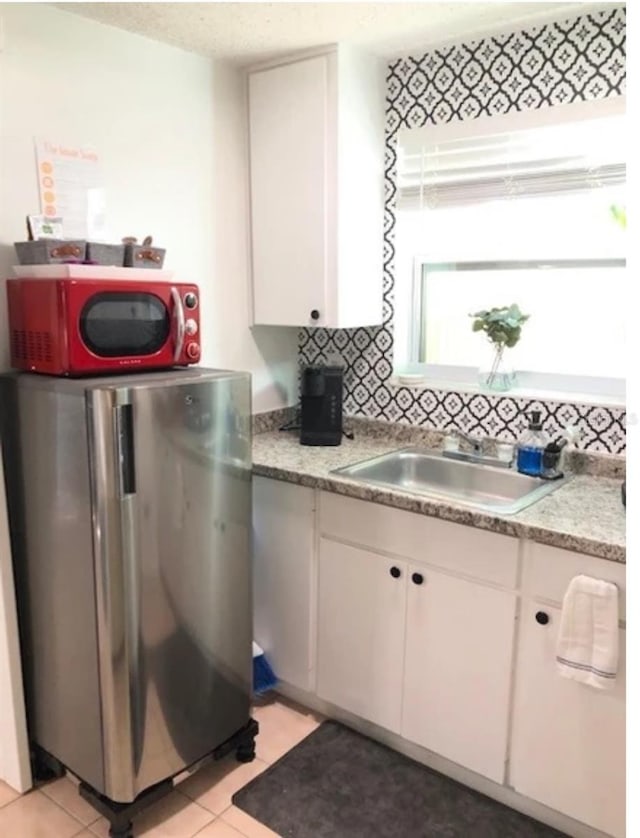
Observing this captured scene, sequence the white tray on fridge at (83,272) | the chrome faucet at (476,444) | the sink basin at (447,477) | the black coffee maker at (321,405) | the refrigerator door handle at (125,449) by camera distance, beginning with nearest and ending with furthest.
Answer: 1. the refrigerator door handle at (125,449)
2. the white tray on fridge at (83,272)
3. the sink basin at (447,477)
4. the chrome faucet at (476,444)
5. the black coffee maker at (321,405)

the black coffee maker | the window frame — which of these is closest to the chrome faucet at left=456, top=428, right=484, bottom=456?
the window frame

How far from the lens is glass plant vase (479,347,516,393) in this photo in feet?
7.62

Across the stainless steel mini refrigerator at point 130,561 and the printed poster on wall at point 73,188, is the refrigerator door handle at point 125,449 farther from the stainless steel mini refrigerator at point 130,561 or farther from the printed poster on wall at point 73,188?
the printed poster on wall at point 73,188

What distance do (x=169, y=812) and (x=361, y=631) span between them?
2.44 feet

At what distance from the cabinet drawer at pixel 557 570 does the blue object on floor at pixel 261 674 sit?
1.06 m

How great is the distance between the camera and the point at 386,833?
1.74 meters

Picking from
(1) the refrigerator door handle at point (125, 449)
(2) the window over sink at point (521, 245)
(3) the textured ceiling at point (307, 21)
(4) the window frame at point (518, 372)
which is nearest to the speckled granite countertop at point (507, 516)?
(4) the window frame at point (518, 372)

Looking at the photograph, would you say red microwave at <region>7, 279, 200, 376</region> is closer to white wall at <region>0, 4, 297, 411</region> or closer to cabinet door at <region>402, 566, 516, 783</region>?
white wall at <region>0, 4, 297, 411</region>

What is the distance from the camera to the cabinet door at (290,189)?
2.21 m

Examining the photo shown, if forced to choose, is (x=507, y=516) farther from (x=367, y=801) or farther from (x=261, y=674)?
(x=261, y=674)

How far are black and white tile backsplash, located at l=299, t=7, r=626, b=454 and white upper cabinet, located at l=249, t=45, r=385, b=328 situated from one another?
0.10 meters

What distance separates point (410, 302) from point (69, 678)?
1775 mm

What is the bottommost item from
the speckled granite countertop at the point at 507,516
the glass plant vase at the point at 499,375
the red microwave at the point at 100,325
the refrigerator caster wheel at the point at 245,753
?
the refrigerator caster wheel at the point at 245,753

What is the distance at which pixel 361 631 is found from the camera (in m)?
2.05
